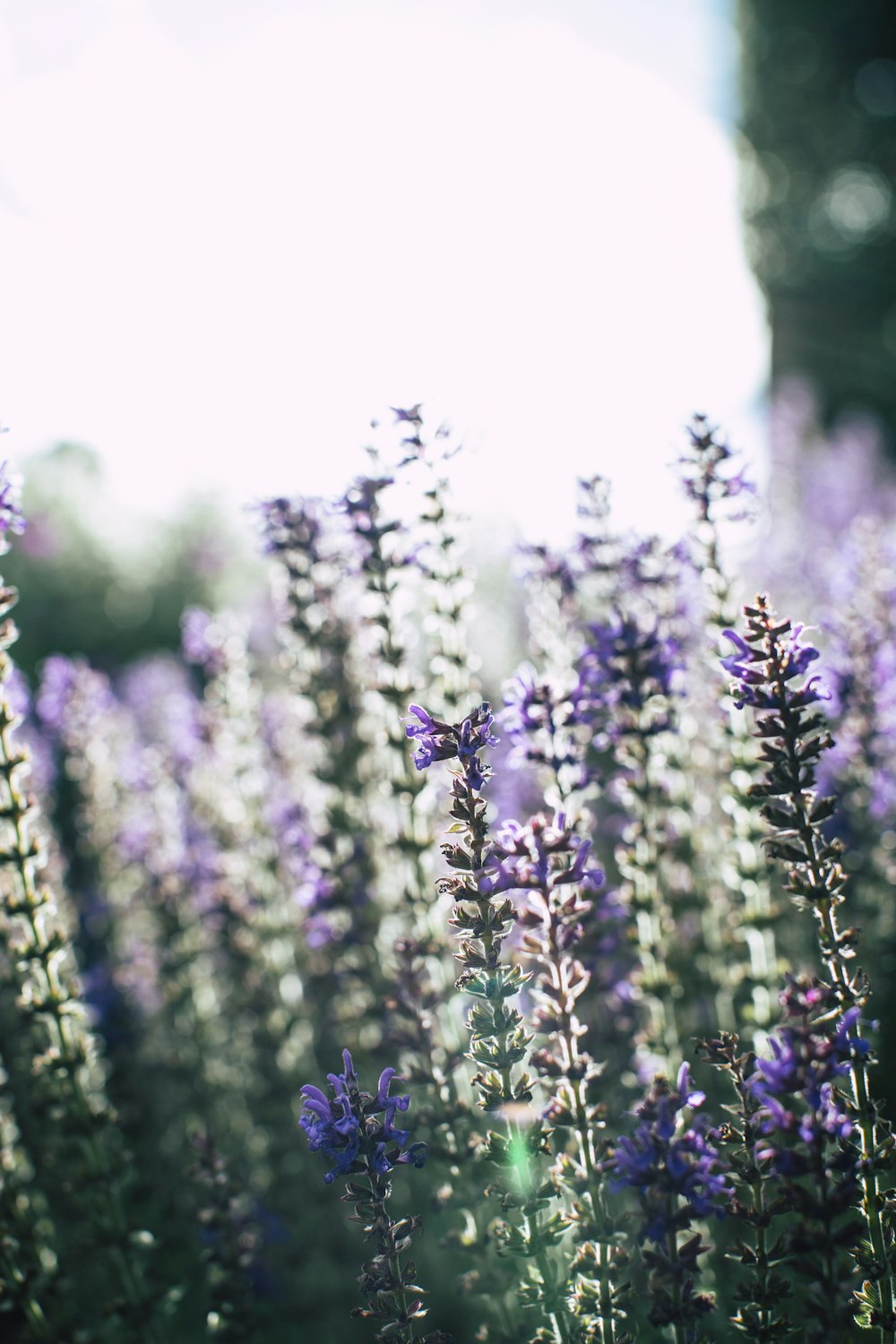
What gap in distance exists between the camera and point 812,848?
2.88 m

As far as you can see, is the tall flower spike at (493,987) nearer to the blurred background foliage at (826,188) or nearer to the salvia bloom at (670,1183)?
the salvia bloom at (670,1183)

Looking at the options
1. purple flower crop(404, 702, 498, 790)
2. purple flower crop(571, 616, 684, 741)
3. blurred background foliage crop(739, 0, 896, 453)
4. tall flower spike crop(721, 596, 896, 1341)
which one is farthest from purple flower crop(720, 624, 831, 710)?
blurred background foliage crop(739, 0, 896, 453)

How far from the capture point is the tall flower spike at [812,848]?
2.77 m

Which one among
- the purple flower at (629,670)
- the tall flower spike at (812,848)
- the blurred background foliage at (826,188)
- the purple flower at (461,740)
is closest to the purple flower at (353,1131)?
the purple flower at (461,740)

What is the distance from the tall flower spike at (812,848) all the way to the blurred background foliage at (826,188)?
22.8 meters

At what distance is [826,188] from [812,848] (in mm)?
27481

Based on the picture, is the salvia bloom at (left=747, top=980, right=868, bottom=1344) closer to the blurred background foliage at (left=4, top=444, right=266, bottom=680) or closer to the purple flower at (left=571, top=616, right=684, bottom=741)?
the purple flower at (left=571, top=616, right=684, bottom=741)

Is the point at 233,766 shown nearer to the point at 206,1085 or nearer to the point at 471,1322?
the point at 206,1085

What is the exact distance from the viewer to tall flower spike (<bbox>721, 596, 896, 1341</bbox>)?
9.07 ft

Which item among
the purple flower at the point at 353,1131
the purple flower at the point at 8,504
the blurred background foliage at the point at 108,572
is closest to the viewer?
the purple flower at the point at 353,1131

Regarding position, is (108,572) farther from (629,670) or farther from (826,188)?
(826,188)

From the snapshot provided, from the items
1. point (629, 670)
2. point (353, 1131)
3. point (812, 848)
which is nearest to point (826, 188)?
point (629, 670)

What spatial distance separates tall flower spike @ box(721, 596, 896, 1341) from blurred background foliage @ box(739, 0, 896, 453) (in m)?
22.8

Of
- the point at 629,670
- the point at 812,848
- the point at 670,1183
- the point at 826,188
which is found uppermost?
the point at 826,188
